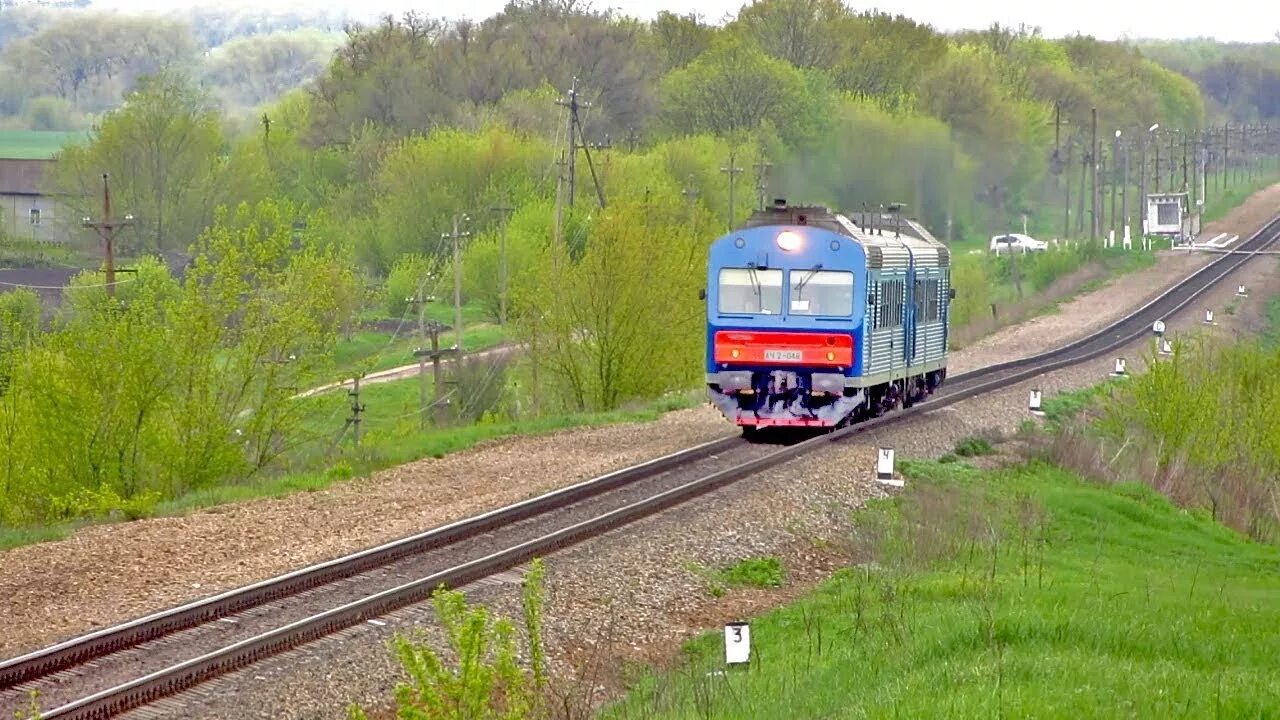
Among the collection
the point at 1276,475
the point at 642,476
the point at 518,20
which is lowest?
the point at 1276,475

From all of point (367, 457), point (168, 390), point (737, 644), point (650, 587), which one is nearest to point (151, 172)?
point (168, 390)

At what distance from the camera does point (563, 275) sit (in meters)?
37.5

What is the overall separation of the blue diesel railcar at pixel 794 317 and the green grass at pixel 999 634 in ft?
11.2

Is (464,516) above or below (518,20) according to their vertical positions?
below

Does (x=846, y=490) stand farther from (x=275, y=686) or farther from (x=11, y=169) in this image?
(x=11, y=169)

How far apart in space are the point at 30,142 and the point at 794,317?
419 feet

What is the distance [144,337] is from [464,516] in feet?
31.6

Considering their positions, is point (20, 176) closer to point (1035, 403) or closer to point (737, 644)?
point (1035, 403)

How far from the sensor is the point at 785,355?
2508 centimetres

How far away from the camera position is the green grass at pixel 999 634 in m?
9.94

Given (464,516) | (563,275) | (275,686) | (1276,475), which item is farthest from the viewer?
(563,275)

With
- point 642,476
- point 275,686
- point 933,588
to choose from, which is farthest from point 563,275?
point 275,686

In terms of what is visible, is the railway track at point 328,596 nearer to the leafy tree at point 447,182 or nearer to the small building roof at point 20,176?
the leafy tree at point 447,182

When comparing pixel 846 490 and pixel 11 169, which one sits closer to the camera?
pixel 846 490
